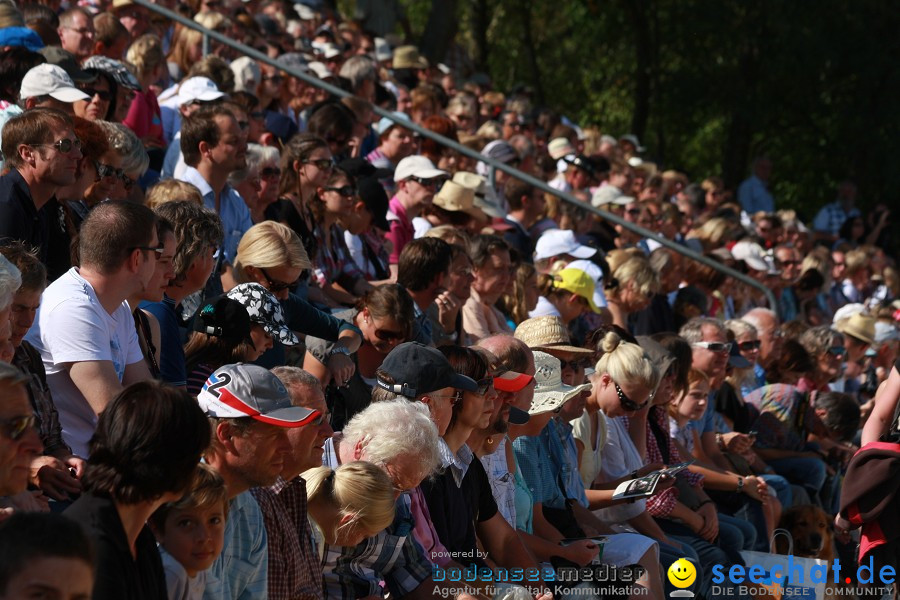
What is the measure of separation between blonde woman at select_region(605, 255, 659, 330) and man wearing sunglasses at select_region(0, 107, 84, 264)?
196 inches

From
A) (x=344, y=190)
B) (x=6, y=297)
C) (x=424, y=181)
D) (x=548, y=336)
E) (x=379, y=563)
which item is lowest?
(x=424, y=181)

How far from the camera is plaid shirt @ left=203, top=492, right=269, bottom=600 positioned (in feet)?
13.1

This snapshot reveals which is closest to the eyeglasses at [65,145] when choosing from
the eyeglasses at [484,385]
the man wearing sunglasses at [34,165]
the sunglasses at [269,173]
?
the man wearing sunglasses at [34,165]

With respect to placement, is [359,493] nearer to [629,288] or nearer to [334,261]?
[334,261]

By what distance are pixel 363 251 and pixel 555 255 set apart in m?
1.94

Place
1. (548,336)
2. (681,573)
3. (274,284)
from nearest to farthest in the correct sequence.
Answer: (274,284)
(681,573)
(548,336)

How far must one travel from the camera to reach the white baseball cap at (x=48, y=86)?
22.5ft

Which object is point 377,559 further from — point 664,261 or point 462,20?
point 462,20

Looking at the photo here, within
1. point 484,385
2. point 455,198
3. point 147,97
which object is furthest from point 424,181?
point 484,385

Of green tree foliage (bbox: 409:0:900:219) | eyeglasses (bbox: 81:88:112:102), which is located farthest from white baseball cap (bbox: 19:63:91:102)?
green tree foliage (bbox: 409:0:900:219)

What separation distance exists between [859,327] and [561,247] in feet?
13.8

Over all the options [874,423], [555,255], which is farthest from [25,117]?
[555,255]

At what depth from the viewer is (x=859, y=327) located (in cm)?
1268

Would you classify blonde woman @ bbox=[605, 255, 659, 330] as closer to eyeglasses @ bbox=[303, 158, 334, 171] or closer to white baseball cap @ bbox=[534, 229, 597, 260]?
white baseball cap @ bbox=[534, 229, 597, 260]
